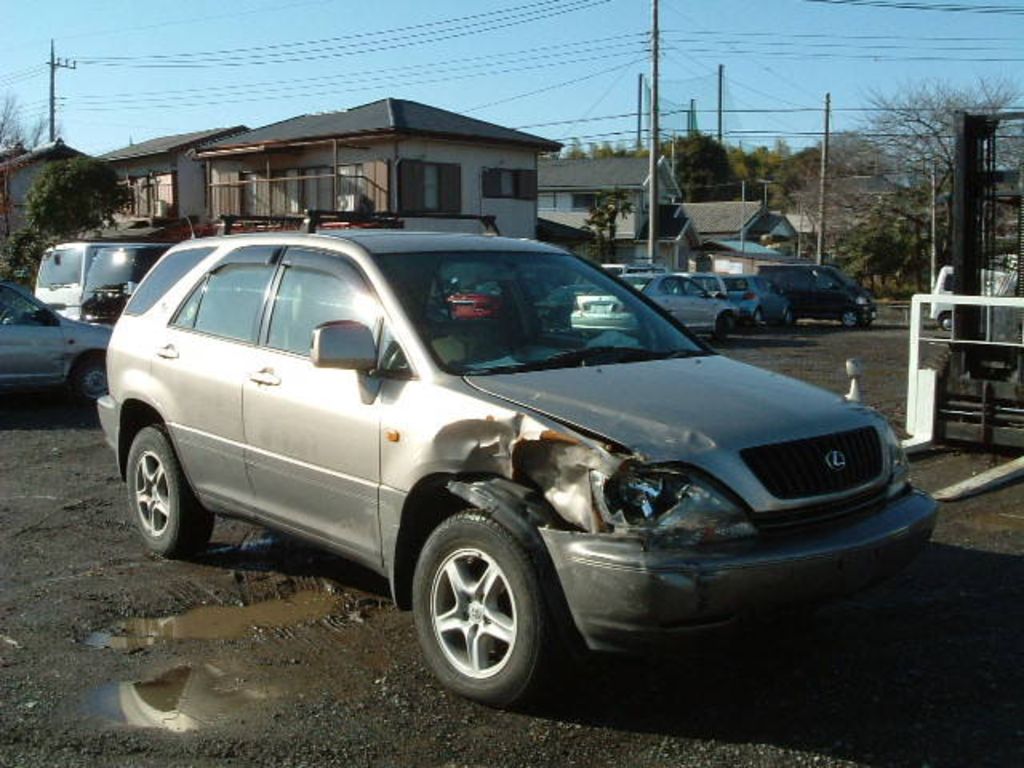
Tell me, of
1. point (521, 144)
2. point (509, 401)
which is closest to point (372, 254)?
point (509, 401)

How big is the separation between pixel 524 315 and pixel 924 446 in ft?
16.7

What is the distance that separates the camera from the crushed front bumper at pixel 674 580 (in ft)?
12.2

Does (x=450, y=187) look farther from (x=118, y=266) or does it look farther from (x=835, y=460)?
(x=835, y=460)

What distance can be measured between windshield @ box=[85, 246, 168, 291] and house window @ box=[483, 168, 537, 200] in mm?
19185

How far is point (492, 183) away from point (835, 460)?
1324 inches

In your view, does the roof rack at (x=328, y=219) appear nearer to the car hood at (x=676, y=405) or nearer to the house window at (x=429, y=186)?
the car hood at (x=676, y=405)

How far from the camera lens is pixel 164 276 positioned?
6605 mm

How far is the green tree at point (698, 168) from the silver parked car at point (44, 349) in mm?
74417

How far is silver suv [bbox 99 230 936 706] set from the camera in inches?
153

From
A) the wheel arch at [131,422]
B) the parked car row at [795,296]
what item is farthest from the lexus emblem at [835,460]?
the parked car row at [795,296]

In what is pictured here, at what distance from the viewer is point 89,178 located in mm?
36688

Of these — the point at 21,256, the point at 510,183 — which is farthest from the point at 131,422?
the point at 510,183

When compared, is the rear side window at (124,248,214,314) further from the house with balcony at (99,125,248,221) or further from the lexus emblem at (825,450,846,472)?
the house with balcony at (99,125,248,221)

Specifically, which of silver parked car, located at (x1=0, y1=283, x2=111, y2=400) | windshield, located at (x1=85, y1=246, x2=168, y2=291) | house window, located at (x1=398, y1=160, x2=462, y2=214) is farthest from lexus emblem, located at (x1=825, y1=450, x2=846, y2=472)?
house window, located at (x1=398, y1=160, x2=462, y2=214)
